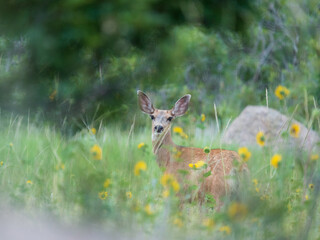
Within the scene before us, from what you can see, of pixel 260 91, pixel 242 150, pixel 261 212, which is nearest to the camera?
pixel 261 212

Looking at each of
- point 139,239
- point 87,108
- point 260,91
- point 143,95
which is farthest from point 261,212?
point 260,91

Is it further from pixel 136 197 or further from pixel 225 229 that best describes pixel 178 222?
pixel 136 197

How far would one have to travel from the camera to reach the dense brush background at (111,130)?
2682 millimetres

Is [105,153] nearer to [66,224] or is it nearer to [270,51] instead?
[66,224]

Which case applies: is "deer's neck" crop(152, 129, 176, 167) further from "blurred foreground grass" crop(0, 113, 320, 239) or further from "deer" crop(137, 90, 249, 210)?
"blurred foreground grass" crop(0, 113, 320, 239)

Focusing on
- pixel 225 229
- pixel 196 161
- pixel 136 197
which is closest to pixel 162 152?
pixel 196 161

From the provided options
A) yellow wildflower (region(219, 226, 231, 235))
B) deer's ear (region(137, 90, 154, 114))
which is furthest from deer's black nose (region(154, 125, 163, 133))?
yellow wildflower (region(219, 226, 231, 235))

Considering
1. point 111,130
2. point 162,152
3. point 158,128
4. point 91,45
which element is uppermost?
point 91,45

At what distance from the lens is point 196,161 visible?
4.14 m

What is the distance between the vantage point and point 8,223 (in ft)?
7.91

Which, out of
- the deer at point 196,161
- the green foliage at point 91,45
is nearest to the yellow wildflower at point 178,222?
the deer at point 196,161

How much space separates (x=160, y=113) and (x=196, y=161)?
2.06 feet

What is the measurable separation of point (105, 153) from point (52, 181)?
0.54m

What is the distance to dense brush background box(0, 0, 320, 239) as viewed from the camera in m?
2.68
